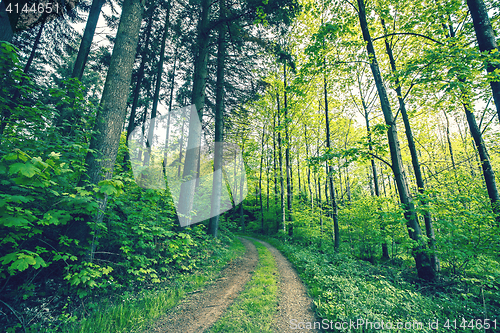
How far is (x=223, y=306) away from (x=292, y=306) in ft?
5.26

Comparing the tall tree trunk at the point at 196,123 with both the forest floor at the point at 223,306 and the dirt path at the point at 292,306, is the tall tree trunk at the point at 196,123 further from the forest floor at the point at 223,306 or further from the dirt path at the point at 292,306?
the dirt path at the point at 292,306

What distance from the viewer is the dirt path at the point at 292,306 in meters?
3.53

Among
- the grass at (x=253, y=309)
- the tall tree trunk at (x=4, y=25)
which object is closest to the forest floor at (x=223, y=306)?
the grass at (x=253, y=309)

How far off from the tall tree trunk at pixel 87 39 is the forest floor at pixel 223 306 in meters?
10.5

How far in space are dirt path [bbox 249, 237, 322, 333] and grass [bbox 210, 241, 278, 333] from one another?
0.16 metres

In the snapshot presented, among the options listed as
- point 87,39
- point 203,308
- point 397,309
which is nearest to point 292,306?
point 203,308

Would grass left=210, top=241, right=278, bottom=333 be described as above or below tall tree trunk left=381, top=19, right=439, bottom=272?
below

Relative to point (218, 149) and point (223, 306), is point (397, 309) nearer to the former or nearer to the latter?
point (223, 306)

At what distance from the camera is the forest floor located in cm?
341

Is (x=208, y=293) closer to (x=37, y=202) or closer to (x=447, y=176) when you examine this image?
(x=37, y=202)

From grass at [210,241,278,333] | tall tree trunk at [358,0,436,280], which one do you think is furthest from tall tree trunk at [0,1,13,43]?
tall tree trunk at [358,0,436,280]

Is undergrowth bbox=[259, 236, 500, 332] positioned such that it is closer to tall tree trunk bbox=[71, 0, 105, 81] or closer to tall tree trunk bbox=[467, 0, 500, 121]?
tall tree trunk bbox=[467, 0, 500, 121]

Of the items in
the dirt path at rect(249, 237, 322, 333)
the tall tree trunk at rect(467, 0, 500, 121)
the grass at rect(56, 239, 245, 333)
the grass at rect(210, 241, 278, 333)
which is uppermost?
the tall tree trunk at rect(467, 0, 500, 121)

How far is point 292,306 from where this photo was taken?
4242 mm
